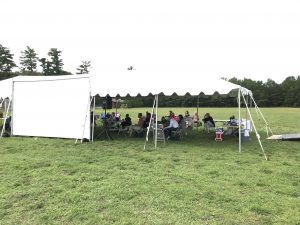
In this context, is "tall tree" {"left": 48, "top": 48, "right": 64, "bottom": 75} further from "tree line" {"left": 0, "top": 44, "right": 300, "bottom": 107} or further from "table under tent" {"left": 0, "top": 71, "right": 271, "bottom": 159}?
"table under tent" {"left": 0, "top": 71, "right": 271, "bottom": 159}

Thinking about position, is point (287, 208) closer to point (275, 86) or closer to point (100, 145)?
point (100, 145)

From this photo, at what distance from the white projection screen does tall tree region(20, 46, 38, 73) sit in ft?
226

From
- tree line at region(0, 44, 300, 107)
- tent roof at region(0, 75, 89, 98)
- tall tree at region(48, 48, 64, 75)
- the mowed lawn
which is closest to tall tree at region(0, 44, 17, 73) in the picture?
tree line at region(0, 44, 300, 107)

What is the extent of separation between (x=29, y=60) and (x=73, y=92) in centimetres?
7172

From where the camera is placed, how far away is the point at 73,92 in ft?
39.8

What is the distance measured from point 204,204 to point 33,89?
31.8ft

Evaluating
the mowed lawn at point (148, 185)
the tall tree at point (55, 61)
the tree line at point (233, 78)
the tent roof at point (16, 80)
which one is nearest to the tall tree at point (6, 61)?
the tree line at point (233, 78)

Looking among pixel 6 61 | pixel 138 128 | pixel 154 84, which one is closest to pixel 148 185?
pixel 154 84

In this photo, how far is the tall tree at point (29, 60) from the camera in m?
78.0

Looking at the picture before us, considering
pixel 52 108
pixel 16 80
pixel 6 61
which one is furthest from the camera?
pixel 6 61

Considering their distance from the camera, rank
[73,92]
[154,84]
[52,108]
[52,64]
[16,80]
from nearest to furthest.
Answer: [154,84] → [73,92] → [52,108] → [16,80] → [52,64]

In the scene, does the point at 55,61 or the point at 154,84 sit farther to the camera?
the point at 55,61

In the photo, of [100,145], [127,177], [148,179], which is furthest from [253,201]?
[100,145]

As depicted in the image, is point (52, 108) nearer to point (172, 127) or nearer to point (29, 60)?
point (172, 127)
